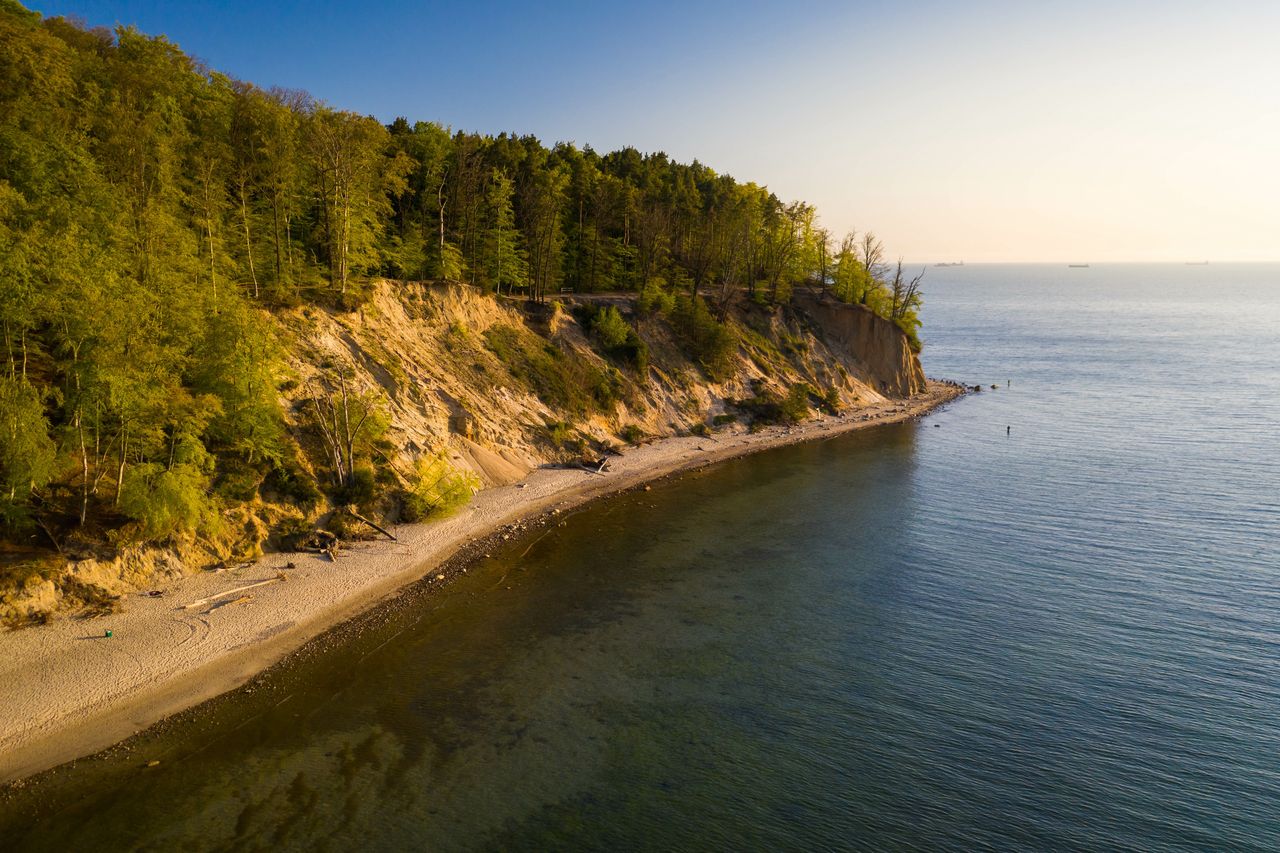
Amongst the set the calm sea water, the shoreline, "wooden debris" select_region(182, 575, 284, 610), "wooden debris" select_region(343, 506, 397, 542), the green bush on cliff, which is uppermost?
the green bush on cliff

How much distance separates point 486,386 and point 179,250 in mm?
23280

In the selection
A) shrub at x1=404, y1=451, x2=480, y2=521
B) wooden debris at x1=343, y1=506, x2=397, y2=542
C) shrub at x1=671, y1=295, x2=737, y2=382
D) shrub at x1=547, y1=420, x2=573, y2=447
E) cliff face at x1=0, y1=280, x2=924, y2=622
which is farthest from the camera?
shrub at x1=671, y1=295, x2=737, y2=382

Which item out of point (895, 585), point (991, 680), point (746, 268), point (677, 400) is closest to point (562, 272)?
point (677, 400)

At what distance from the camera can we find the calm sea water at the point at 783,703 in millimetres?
20344

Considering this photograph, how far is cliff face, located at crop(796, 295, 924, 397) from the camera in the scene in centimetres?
9450

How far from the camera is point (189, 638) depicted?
2798 cm

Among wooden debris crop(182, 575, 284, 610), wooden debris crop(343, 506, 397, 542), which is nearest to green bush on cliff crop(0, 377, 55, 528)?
wooden debris crop(182, 575, 284, 610)

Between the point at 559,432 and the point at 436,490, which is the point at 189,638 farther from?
the point at 559,432

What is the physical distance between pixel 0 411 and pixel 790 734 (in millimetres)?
33087

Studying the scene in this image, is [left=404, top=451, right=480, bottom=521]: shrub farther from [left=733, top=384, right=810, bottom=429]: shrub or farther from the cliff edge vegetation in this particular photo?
[left=733, top=384, right=810, bottom=429]: shrub

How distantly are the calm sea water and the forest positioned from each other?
13.2m

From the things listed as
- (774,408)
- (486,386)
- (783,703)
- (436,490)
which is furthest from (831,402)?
(783,703)

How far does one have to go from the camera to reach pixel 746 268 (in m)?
96.7

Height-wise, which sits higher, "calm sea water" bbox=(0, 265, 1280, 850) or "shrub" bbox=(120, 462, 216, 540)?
"shrub" bbox=(120, 462, 216, 540)
